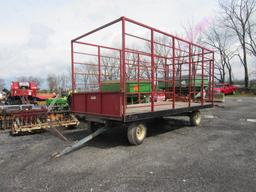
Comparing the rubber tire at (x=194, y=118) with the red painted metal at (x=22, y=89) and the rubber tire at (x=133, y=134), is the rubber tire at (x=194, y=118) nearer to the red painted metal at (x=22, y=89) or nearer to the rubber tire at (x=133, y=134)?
the rubber tire at (x=133, y=134)

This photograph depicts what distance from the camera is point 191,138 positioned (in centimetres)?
542

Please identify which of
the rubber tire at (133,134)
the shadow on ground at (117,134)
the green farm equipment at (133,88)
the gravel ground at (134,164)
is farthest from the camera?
the green farm equipment at (133,88)

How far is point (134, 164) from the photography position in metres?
3.60

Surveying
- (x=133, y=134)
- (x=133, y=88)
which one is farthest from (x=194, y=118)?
(x=133, y=134)

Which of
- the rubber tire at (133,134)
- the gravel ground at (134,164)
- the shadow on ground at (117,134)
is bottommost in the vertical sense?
the gravel ground at (134,164)

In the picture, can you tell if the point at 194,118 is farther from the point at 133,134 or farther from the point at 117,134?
the point at 133,134

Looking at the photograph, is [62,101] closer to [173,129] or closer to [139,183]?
[173,129]

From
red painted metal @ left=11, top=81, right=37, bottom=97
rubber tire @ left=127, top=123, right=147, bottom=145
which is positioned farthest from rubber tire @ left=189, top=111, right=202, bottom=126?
red painted metal @ left=11, top=81, right=37, bottom=97

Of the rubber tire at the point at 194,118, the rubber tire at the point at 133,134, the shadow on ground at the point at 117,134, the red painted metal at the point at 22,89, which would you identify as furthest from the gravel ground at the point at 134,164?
the red painted metal at the point at 22,89

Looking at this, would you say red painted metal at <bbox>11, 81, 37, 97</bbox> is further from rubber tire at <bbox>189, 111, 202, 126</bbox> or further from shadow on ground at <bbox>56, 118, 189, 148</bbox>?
rubber tire at <bbox>189, 111, 202, 126</bbox>

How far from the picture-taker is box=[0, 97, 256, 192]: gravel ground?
286 cm

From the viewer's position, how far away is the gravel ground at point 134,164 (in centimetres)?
286

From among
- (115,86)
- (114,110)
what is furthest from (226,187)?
(115,86)

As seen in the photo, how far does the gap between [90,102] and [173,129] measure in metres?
3.24
